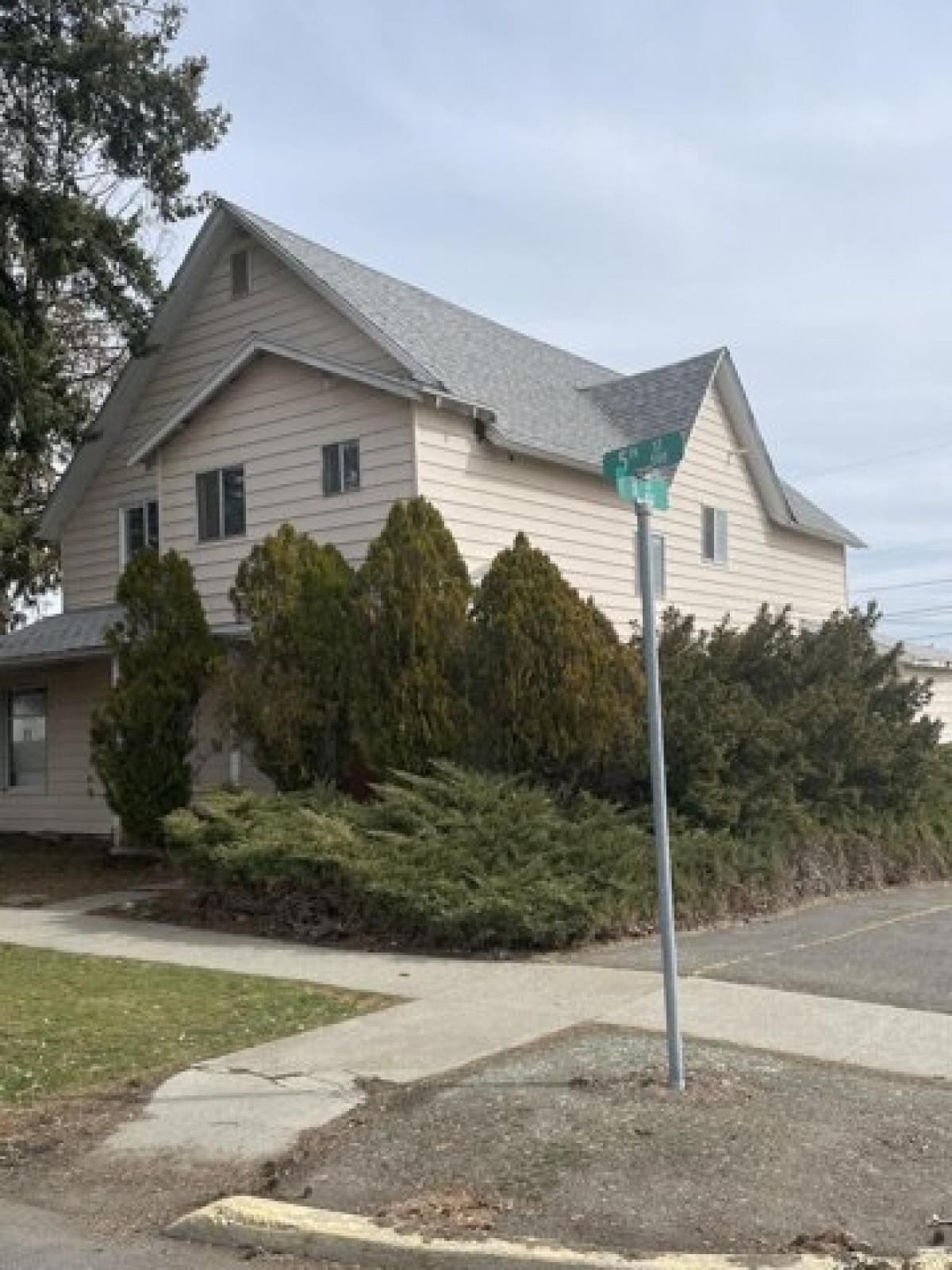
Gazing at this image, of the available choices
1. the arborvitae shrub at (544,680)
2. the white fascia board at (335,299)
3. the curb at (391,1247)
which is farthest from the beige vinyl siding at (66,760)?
the curb at (391,1247)

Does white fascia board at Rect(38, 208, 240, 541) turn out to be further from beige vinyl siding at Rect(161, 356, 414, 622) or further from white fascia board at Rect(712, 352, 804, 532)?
white fascia board at Rect(712, 352, 804, 532)

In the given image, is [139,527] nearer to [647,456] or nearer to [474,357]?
[474,357]

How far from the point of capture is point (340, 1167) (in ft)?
18.6

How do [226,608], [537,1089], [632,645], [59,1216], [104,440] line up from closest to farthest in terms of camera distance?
[59,1216] → [537,1089] → [632,645] → [226,608] → [104,440]

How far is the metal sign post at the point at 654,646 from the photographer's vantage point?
630cm

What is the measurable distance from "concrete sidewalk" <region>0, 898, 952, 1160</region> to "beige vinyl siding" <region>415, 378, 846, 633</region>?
7210 millimetres

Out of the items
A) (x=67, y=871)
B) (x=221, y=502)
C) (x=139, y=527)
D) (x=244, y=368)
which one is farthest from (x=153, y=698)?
(x=139, y=527)

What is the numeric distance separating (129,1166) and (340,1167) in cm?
97

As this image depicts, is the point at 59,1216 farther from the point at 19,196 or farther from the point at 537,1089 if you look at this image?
the point at 19,196

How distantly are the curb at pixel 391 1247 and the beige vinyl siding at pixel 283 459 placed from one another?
1178cm

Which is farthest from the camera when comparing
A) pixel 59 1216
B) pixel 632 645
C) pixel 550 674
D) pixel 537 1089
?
pixel 632 645

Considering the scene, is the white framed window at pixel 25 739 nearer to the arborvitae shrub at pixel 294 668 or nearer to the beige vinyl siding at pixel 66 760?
the beige vinyl siding at pixel 66 760

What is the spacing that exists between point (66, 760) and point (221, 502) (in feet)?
16.4

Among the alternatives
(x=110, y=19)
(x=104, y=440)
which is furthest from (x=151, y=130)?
(x=104, y=440)
